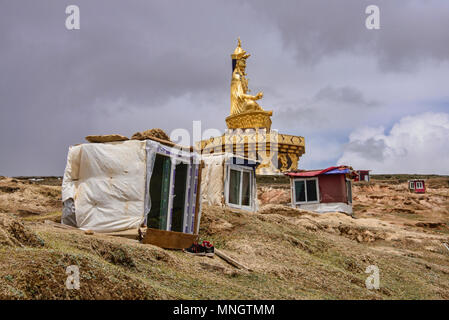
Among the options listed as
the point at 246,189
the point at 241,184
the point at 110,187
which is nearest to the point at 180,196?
the point at 110,187

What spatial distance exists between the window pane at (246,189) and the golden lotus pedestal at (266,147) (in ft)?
52.1

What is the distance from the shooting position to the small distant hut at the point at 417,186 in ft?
93.5

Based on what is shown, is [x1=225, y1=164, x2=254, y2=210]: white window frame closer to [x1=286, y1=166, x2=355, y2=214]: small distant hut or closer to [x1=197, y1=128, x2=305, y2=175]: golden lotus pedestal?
[x1=286, y1=166, x2=355, y2=214]: small distant hut

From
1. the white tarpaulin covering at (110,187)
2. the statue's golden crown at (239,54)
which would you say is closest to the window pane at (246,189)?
the white tarpaulin covering at (110,187)

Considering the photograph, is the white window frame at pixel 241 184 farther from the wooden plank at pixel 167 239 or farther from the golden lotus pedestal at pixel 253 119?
the golden lotus pedestal at pixel 253 119

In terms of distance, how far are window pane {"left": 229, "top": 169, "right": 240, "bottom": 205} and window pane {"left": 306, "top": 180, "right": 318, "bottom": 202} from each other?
5.95 metres

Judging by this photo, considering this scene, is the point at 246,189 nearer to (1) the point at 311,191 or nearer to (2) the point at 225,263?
(1) the point at 311,191

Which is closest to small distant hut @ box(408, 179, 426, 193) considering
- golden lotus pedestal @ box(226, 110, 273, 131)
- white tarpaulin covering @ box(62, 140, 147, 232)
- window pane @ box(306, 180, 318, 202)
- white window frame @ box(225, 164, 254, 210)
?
window pane @ box(306, 180, 318, 202)

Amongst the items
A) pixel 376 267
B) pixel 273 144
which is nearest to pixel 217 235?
pixel 376 267

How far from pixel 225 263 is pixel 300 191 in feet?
46.0

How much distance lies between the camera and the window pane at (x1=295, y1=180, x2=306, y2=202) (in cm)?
2215

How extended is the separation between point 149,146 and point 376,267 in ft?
20.6

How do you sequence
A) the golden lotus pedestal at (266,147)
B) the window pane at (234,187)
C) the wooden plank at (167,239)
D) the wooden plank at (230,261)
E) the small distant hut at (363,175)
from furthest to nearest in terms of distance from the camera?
the golden lotus pedestal at (266,147) < the small distant hut at (363,175) < the window pane at (234,187) < the wooden plank at (167,239) < the wooden plank at (230,261)
